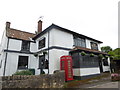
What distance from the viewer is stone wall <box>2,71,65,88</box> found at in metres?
4.81

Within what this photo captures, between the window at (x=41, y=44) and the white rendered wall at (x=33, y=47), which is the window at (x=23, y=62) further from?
the window at (x=41, y=44)

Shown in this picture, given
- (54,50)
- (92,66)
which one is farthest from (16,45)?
(92,66)

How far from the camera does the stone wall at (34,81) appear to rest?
189 inches

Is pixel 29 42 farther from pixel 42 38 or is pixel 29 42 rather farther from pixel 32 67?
pixel 32 67

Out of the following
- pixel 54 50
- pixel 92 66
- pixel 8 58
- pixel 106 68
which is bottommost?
pixel 106 68

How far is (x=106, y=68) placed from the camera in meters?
15.7

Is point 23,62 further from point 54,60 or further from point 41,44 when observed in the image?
point 54,60

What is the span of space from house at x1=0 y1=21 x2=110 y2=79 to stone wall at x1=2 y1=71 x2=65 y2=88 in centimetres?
332

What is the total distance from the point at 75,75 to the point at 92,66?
3122 mm

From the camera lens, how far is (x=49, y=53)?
1116 cm

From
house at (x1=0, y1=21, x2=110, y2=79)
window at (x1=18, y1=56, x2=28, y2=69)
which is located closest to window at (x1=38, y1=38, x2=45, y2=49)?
house at (x1=0, y1=21, x2=110, y2=79)

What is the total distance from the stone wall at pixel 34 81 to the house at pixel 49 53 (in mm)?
3317

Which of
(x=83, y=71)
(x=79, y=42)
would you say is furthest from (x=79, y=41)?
(x=83, y=71)

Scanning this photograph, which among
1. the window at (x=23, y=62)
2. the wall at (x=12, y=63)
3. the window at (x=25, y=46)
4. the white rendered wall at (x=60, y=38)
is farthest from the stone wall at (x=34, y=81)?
the window at (x=25, y=46)
